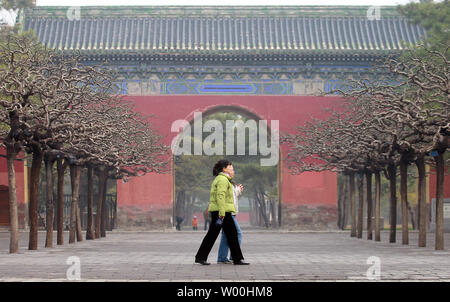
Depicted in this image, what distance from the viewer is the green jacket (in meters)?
14.1

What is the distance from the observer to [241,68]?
38.9 metres

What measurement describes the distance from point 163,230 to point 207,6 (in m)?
11.3

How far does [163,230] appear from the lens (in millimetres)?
37500

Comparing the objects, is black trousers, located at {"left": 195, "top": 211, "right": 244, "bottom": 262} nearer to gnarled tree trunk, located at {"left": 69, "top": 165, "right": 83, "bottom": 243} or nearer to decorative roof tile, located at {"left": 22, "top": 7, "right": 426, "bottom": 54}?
gnarled tree trunk, located at {"left": 69, "top": 165, "right": 83, "bottom": 243}

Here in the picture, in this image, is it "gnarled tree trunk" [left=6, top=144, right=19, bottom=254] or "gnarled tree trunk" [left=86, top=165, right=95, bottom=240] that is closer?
"gnarled tree trunk" [left=6, top=144, right=19, bottom=254]

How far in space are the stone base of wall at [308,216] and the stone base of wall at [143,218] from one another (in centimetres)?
533

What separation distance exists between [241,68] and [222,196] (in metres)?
25.2

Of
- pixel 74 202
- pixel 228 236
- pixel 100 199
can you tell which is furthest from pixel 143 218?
pixel 228 236

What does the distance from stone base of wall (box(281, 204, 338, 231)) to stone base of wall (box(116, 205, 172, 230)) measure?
533 centimetres

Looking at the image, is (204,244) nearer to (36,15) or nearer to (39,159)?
(39,159)

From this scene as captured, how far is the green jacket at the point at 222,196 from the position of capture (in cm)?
1412

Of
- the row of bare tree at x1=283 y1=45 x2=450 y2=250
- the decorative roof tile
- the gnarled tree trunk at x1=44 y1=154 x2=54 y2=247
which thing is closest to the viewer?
the row of bare tree at x1=283 y1=45 x2=450 y2=250

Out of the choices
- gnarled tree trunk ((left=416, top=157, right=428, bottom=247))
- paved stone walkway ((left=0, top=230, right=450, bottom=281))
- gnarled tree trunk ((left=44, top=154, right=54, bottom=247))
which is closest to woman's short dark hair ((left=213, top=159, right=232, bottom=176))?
paved stone walkway ((left=0, top=230, right=450, bottom=281))
